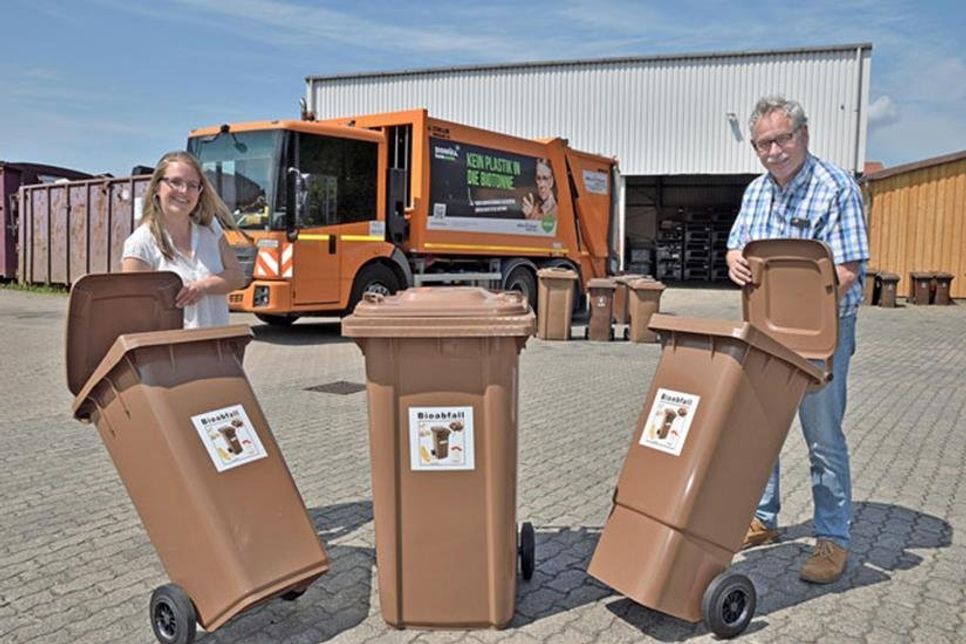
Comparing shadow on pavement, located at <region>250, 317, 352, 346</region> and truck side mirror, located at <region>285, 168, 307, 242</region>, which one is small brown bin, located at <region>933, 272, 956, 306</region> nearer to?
shadow on pavement, located at <region>250, 317, 352, 346</region>

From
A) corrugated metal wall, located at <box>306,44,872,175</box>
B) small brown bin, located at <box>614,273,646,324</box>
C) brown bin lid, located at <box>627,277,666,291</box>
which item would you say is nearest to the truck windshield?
brown bin lid, located at <box>627,277,666,291</box>

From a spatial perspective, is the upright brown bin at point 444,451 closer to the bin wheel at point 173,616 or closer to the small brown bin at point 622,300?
the bin wheel at point 173,616

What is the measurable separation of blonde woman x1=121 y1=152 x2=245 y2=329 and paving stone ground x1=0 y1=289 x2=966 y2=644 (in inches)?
47.0

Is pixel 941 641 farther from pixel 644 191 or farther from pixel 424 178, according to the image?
pixel 644 191

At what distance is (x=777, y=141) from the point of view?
321 centimetres

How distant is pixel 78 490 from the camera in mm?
4496

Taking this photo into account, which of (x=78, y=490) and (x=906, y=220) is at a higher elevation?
A: (x=906, y=220)

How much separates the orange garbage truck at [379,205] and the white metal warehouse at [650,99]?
24.9 feet

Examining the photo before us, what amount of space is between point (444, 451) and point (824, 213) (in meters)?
1.82

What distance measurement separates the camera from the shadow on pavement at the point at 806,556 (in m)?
3.01

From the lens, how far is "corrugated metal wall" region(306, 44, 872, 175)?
2145 cm

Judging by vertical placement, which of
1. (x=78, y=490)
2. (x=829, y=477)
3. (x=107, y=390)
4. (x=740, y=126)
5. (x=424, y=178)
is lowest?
(x=78, y=490)

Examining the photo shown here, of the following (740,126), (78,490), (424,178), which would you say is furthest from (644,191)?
(78,490)

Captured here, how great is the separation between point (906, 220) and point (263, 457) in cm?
2146
